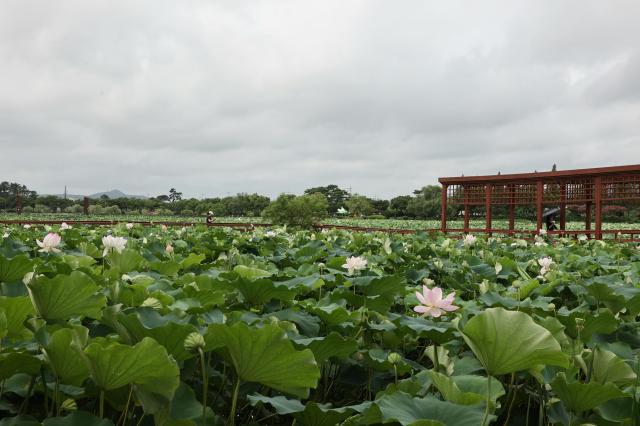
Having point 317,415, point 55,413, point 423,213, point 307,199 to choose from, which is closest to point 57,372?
point 55,413

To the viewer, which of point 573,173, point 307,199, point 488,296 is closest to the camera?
point 488,296

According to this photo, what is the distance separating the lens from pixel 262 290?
4.93ft

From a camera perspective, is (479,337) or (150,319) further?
(150,319)

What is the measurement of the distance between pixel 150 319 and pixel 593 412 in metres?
0.91

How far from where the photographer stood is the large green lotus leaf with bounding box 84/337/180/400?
2.44 feet

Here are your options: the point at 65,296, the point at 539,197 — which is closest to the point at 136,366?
the point at 65,296

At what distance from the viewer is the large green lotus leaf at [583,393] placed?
89 cm

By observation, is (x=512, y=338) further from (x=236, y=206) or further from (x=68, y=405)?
(x=236, y=206)

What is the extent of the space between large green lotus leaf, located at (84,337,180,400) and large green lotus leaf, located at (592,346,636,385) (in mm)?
819

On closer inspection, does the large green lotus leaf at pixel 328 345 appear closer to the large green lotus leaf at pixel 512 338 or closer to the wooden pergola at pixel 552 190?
the large green lotus leaf at pixel 512 338

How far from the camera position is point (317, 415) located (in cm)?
89

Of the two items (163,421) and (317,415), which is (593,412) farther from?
(163,421)

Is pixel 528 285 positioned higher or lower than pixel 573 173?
lower

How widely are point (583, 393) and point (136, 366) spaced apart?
777 mm
